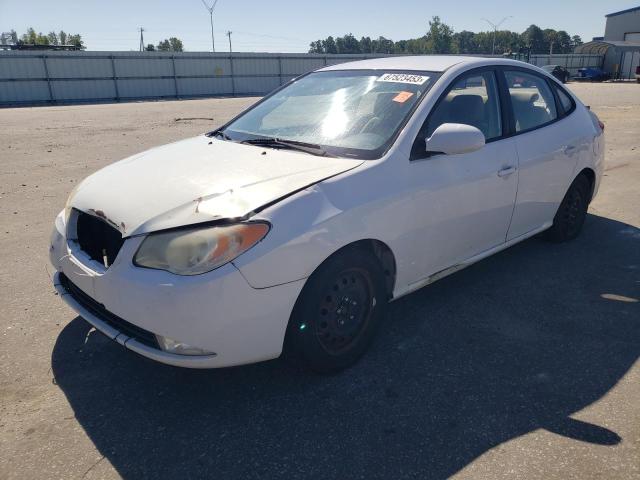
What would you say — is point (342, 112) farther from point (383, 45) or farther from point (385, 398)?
point (383, 45)

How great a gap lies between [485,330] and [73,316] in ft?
8.96

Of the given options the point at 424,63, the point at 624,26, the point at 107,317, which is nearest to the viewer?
the point at 107,317

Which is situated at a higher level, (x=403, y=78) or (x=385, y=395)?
(x=403, y=78)

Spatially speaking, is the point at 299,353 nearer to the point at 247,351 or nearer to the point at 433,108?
the point at 247,351

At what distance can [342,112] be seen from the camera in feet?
11.1

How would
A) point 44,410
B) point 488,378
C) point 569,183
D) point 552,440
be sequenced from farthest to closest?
1. point 569,183
2. point 488,378
3. point 44,410
4. point 552,440

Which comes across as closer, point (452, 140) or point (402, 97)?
point (452, 140)

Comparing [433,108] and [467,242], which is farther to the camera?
[467,242]

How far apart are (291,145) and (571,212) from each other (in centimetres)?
297

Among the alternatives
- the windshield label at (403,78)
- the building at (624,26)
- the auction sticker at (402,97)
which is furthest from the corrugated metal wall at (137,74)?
the building at (624,26)

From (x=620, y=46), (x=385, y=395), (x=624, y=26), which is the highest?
(x=624, y=26)

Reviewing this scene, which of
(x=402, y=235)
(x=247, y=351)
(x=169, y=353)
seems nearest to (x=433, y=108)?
(x=402, y=235)

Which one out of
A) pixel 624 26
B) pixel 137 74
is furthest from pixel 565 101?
pixel 624 26

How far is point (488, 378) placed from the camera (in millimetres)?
2859
